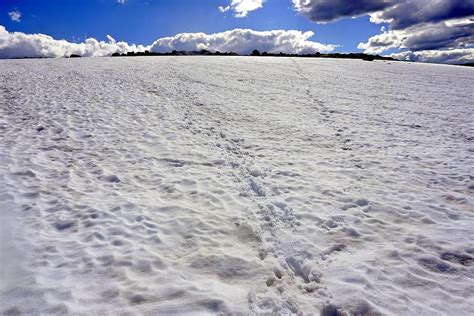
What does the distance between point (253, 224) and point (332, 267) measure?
193cm

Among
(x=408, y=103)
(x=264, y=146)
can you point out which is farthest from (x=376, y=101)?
(x=264, y=146)

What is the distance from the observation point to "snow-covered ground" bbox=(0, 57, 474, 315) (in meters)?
5.04

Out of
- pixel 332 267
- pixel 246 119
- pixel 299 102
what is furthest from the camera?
pixel 299 102

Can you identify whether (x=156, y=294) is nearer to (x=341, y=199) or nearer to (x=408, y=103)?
(x=341, y=199)

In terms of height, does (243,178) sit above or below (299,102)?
below

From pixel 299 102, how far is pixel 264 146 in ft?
32.3

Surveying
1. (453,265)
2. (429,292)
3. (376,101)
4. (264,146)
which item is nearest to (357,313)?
(429,292)

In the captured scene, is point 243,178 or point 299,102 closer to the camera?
point 243,178

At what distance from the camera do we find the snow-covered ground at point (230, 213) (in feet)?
16.5

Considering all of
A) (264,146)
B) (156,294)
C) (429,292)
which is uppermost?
(264,146)

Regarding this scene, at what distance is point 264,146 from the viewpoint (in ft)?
40.3

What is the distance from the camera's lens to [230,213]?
7.49 metres

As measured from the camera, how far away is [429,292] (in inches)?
203

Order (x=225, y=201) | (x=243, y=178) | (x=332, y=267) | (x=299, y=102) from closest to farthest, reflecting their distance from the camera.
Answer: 1. (x=332, y=267)
2. (x=225, y=201)
3. (x=243, y=178)
4. (x=299, y=102)
